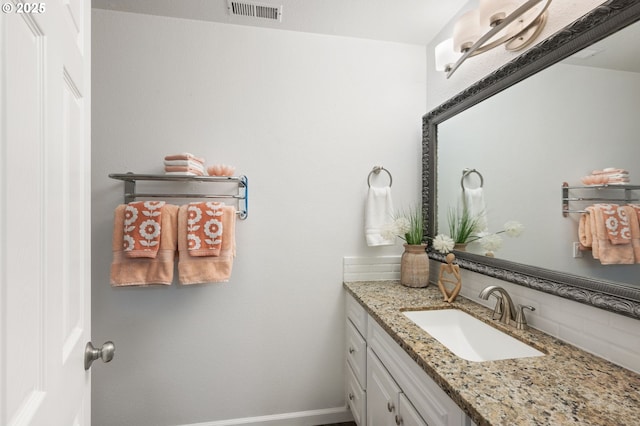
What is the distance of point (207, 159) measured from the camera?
177 cm

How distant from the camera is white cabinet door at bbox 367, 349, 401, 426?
1159 millimetres

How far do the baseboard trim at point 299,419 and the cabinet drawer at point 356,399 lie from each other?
0.16 metres

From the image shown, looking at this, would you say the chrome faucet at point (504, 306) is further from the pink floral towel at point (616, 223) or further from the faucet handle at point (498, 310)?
the pink floral towel at point (616, 223)

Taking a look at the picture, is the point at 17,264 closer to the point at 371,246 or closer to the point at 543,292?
the point at 543,292

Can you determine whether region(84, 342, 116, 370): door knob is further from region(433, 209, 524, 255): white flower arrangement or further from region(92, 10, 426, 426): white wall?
region(433, 209, 524, 255): white flower arrangement

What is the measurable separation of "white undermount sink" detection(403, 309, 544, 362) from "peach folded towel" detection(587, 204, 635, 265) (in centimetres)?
36

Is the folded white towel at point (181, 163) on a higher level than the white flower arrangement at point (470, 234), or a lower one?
higher

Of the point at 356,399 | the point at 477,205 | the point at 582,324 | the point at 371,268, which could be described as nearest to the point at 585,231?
the point at 582,324

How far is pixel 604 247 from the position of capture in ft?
3.03

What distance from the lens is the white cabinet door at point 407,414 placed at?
97 centimetres

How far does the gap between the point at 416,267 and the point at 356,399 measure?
30.4 inches

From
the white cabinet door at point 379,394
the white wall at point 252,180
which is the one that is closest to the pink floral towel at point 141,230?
the white wall at point 252,180

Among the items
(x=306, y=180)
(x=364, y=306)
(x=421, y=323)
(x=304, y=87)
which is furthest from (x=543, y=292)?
(x=304, y=87)

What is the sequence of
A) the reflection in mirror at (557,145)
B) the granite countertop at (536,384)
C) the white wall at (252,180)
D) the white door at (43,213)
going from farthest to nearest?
1. the white wall at (252,180)
2. the reflection in mirror at (557,145)
3. the granite countertop at (536,384)
4. the white door at (43,213)
